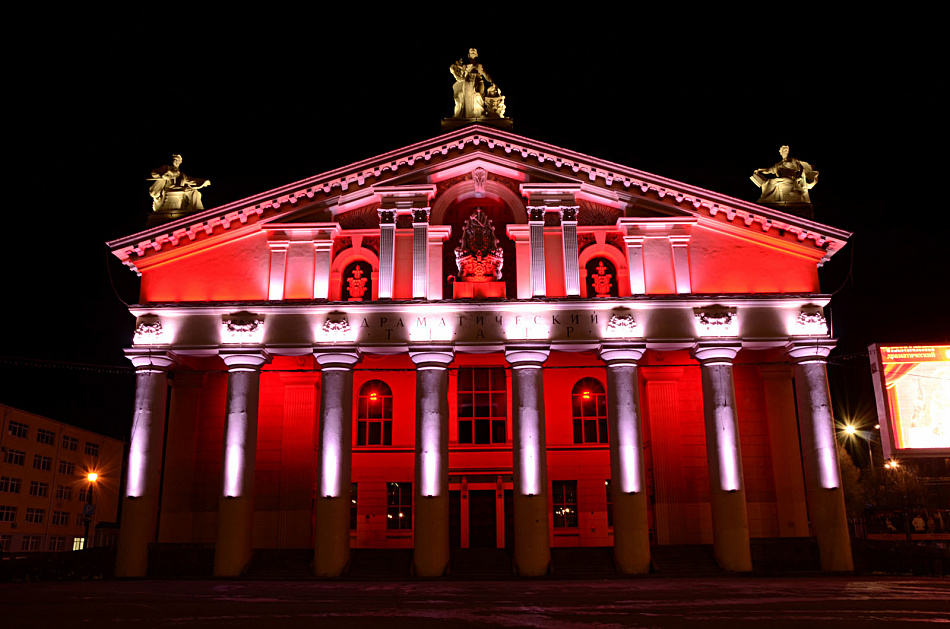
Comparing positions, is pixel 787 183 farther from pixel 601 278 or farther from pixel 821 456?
pixel 821 456

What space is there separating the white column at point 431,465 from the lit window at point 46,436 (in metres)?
49.1

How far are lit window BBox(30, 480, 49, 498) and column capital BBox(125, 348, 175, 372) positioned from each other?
138 ft

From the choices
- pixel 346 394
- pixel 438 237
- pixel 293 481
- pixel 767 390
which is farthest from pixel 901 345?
pixel 293 481

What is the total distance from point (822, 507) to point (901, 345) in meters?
6.68

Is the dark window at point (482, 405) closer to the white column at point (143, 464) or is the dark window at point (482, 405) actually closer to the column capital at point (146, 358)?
the white column at point (143, 464)

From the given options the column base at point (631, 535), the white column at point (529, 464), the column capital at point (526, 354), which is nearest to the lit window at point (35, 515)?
the white column at point (529, 464)

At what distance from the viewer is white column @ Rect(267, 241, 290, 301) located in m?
32.7

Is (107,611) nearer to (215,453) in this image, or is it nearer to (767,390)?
(215,453)

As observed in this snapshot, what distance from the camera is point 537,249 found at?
1283 inches

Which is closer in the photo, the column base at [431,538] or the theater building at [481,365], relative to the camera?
the column base at [431,538]

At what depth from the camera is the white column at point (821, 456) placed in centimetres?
2911

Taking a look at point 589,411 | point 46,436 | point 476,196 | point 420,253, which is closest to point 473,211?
point 476,196

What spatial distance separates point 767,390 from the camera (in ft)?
114

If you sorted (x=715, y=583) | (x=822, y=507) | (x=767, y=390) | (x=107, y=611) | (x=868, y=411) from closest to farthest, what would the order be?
(x=107, y=611) < (x=715, y=583) < (x=822, y=507) < (x=767, y=390) < (x=868, y=411)
